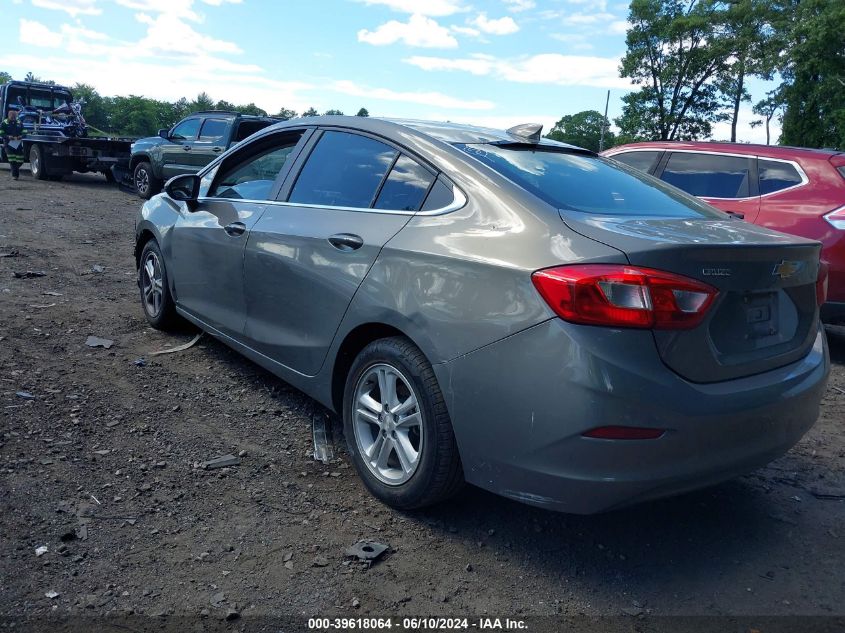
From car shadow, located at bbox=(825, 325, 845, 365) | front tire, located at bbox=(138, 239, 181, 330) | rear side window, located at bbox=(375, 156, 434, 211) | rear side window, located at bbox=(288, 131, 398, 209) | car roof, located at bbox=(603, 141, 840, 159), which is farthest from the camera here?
car roof, located at bbox=(603, 141, 840, 159)

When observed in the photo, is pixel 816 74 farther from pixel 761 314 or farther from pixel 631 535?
pixel 631 535

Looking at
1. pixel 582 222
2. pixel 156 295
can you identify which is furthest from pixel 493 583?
pixel 156 295

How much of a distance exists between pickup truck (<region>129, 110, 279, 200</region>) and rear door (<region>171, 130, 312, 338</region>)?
9.76m

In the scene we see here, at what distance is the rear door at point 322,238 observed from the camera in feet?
11.0

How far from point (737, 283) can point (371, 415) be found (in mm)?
1627

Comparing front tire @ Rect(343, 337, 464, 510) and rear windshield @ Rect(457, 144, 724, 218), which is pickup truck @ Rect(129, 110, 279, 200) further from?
front tire @ Rect(343, 337, 464, 510)

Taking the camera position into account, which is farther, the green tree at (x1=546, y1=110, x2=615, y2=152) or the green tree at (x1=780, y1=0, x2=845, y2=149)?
the green tree at (x1=546, y1=110, x2=615, y2=152)

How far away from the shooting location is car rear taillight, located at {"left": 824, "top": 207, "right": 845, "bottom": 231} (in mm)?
5770

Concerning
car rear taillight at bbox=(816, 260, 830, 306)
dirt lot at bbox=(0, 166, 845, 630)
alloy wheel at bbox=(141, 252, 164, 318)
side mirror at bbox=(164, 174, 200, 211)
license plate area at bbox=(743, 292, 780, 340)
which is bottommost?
dirt lot at bbox=(0, 166, 845, 630)

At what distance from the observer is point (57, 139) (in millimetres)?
16906

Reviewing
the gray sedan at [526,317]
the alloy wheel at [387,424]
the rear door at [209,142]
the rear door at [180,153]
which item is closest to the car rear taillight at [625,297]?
the gray sedan at [526,317]

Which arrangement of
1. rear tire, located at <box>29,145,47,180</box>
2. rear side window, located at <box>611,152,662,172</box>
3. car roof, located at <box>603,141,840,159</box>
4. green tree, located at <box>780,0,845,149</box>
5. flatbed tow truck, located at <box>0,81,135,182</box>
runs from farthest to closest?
green tree, located at <box>780,0,845,149</box>, rear tire, located at <box>29,145,47,180</box>, flatbed tow truck, located at <box>0,81,135,182</box>, rear side window, located at <box>611,152,662,172</box>, car roof, located at <box>603,141,840,159</box>

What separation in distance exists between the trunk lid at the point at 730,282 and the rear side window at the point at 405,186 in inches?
29.4

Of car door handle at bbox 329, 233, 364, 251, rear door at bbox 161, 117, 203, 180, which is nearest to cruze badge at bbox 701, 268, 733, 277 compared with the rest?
car door handle at bbox 329, 233, 364, 251
